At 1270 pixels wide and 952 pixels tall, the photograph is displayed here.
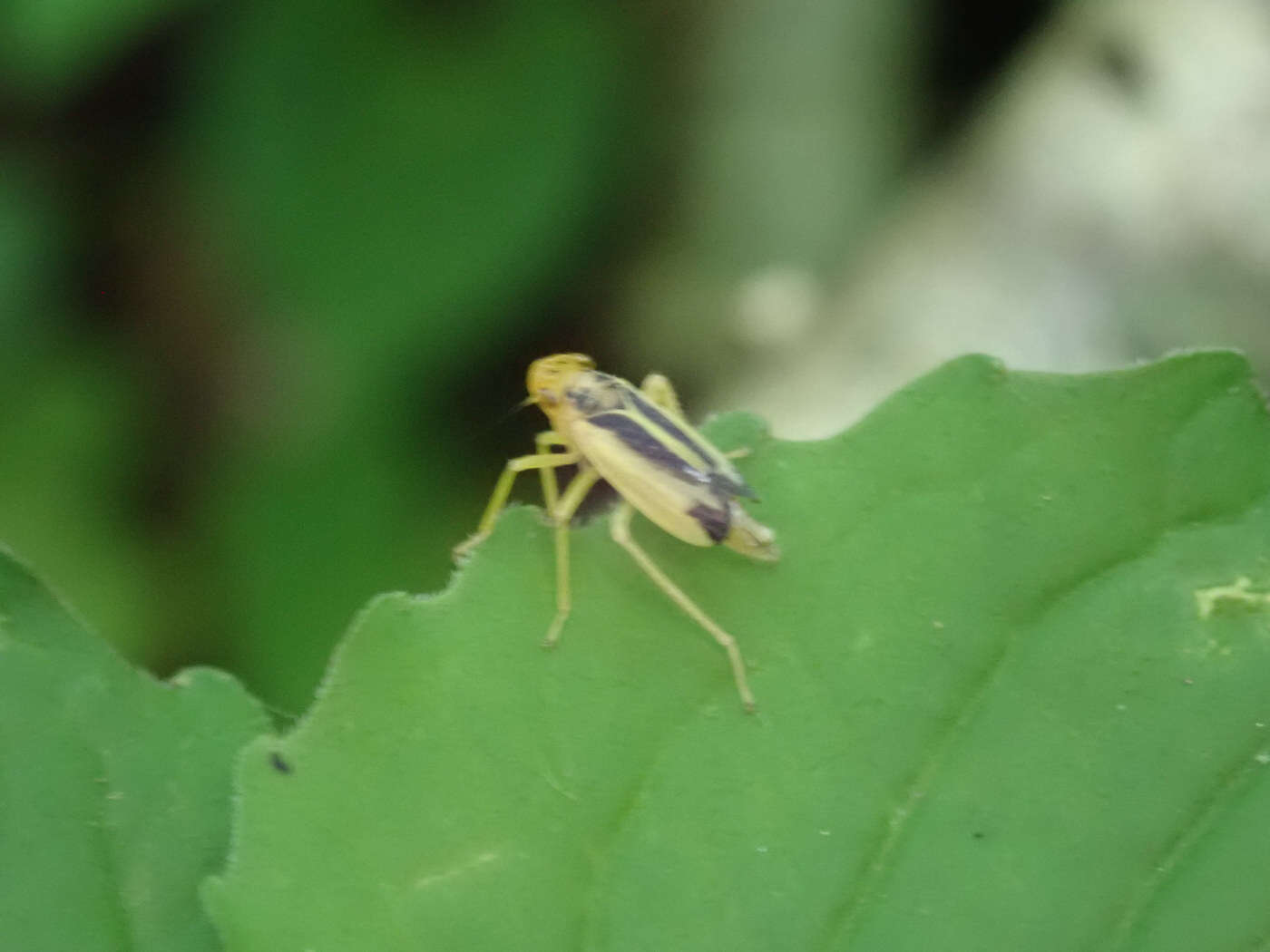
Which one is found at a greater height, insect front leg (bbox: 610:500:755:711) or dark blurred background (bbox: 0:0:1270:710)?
dark blurred background (bbox: 0:0:1270:710)

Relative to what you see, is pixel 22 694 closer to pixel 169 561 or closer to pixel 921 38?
pixel 169 561

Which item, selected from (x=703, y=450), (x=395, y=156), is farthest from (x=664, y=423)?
(x=395, y=156)

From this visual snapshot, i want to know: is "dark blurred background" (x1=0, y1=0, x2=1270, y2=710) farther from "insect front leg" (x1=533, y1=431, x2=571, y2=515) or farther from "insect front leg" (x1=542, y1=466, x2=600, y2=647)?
"insect front leg" (x1=542, y1=466, x2=600, y2=647)

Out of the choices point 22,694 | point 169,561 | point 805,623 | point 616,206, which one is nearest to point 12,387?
point 169,561

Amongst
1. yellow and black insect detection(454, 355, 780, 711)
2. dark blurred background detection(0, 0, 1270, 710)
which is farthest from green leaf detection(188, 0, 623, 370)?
yellow and black insect detection(454, 355, 780, 711)

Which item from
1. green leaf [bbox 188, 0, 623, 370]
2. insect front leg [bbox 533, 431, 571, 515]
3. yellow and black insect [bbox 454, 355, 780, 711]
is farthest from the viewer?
green leaf [bbox 188, 0, 623, 370]

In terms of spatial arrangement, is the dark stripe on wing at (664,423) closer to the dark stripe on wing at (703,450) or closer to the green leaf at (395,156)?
the dark stripe on wing at (703,450)
